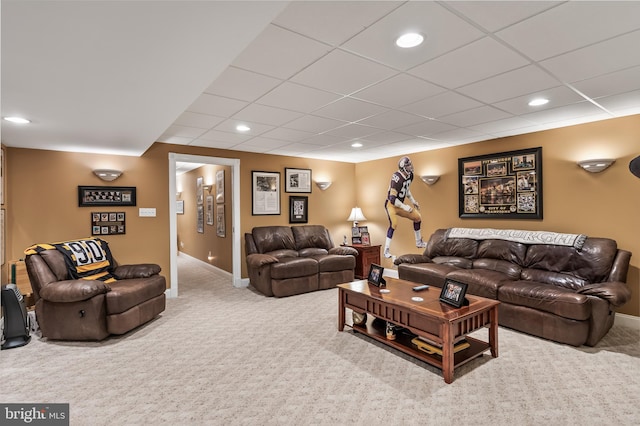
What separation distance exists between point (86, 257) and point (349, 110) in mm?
3473

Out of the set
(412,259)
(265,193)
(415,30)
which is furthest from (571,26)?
(265,193)

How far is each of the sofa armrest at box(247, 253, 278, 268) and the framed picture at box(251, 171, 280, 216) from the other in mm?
927

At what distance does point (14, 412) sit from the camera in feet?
7.22

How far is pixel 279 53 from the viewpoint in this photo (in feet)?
7.27

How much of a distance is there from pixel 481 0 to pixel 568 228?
3.62 m

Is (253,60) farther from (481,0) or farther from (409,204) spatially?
(409,204)

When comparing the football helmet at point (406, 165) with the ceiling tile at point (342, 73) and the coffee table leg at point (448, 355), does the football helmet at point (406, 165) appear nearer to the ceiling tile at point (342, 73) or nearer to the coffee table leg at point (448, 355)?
the ceiling tile at point (342, 73)

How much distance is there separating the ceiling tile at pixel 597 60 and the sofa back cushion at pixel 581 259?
198cm

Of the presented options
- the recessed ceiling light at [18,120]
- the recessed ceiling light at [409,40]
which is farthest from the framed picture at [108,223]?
the recessed ceiling light at [409,40]

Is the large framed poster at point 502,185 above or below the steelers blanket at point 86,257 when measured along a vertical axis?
above

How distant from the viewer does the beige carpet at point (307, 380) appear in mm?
2148

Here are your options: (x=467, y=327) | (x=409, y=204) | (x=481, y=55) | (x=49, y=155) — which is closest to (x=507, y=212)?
(x=409, y=204)

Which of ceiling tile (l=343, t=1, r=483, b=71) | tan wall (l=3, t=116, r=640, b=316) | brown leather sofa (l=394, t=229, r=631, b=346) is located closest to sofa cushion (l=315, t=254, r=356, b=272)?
brown leather sofa (l=394, t=229, r=631, b=346)

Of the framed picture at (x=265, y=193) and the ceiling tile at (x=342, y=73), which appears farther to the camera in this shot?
the framed picture at (x=265, y=193)
